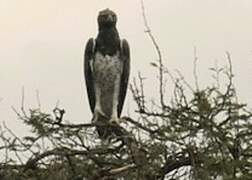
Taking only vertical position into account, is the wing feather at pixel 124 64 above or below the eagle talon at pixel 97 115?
above

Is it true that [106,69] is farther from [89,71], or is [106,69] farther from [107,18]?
[107,18]

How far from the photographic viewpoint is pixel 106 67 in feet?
27.8

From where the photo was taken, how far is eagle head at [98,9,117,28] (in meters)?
8.65

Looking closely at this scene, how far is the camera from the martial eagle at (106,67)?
8539mm

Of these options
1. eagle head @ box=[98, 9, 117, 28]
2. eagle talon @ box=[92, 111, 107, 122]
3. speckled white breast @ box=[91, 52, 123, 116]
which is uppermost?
eagle head @ box=[98, 9, 117, 28]

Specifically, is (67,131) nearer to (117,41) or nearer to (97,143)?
(97,143)

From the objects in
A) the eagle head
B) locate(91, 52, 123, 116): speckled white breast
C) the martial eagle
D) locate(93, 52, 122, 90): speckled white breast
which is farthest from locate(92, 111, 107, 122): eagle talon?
the eagle head

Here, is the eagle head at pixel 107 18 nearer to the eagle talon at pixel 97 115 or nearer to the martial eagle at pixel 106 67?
the martial eagle at pixel 106 67

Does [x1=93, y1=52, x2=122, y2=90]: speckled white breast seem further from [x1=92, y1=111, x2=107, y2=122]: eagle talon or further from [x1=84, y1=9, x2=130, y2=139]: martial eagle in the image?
[x1=92, y1=111, x2=107, y2=122]: eagle talon

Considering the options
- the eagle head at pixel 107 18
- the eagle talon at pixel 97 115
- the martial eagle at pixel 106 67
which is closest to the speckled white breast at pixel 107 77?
the martial eagle at pixel 106 67

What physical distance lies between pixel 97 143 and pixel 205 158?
1.26 meters

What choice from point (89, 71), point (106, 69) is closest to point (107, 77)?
point (106, 69)

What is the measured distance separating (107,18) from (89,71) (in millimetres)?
561

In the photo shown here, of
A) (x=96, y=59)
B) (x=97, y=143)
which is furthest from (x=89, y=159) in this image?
→ (x=96, y=59)
